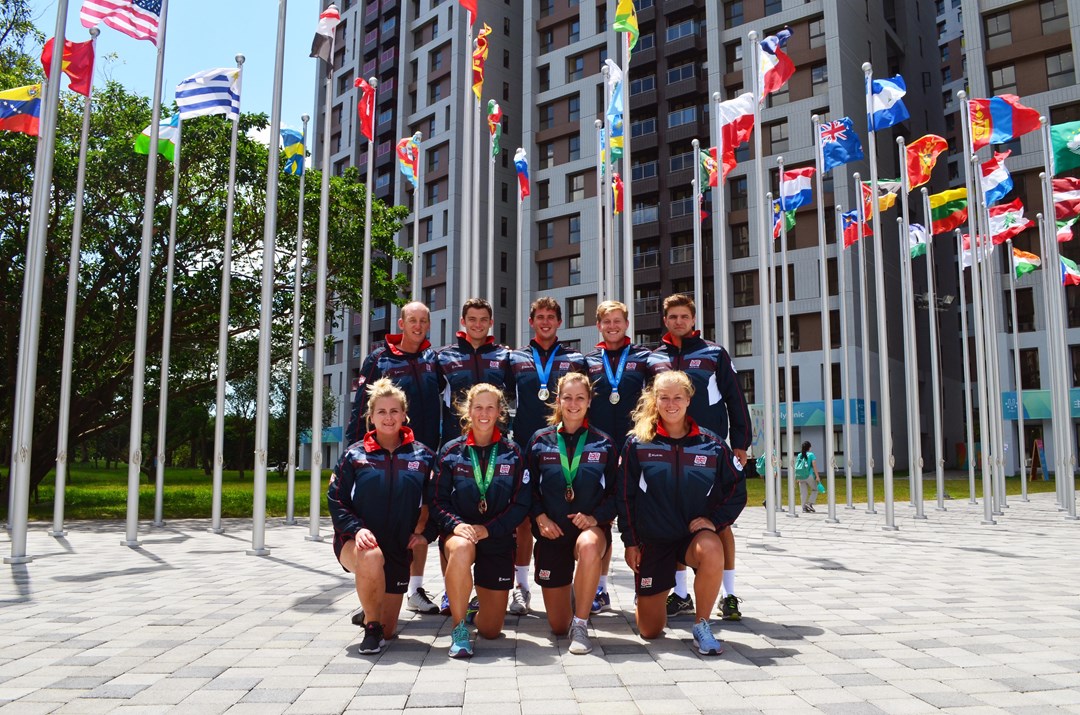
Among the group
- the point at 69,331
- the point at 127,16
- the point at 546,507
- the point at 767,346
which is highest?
the point at 127,16

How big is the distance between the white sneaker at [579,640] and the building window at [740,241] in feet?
142

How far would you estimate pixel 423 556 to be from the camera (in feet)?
22.2

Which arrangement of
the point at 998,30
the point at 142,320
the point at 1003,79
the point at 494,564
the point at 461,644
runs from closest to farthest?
1. the point at 461,644
2. the point at 494,564
3. the point at 142,320
4. the point at 1003,79
5. the point at 998,30

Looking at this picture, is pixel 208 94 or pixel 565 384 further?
pixel 208 94

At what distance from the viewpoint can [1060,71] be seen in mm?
40406

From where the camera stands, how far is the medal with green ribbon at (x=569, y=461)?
591 cm

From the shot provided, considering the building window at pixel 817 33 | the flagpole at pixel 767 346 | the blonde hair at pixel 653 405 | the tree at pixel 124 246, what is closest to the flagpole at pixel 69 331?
the tree at pixel 124 246

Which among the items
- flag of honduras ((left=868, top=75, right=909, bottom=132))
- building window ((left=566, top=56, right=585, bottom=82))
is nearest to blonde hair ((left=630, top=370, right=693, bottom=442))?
flag of honduras ((left=868, top=75, right=909, bottom=132))

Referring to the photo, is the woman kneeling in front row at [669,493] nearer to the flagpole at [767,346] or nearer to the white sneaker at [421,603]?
the white sneaker at [421,603]

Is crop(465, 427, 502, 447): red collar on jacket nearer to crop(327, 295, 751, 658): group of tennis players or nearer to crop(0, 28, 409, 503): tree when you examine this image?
crop(327, 295, 751, 658): group of tennis players

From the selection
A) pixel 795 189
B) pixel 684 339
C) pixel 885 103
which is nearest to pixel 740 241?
pixel 795 189

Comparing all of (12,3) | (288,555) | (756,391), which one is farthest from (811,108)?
(288,555)

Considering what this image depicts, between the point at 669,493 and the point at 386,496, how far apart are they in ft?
6.60

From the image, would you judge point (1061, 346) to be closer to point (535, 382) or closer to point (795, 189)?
point (795, 189)
